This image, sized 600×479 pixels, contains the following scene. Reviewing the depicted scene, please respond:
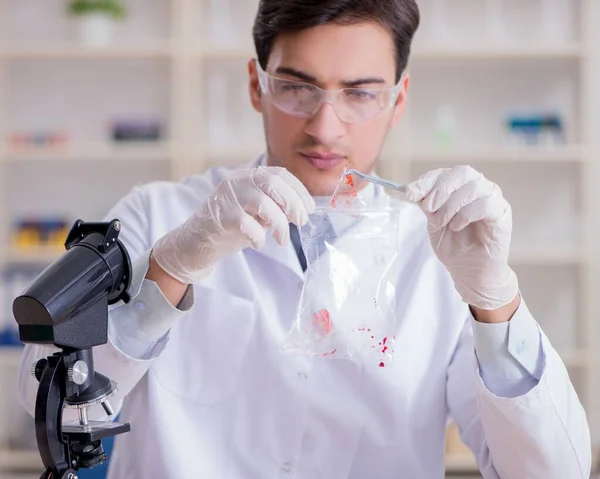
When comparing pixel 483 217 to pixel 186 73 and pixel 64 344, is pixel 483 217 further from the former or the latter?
pixel 186 73

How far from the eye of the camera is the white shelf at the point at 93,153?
371 centimetres

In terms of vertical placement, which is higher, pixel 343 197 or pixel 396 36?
pixel 396 36

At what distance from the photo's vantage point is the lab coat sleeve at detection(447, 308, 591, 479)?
4.10 feet

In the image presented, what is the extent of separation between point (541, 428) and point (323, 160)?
1.84 ft

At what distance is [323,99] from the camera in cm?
142

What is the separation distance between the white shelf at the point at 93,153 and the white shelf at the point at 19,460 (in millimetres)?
1324

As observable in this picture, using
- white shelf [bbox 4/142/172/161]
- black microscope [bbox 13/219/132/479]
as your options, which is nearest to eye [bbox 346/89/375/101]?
black microscope [bbox 13/219/132/479]

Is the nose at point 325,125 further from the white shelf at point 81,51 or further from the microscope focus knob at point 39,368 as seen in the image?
the white shelf at point 81,51

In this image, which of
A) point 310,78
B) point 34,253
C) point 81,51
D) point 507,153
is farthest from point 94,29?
point 310,78

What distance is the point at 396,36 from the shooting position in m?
1.53

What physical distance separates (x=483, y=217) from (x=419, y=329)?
1.36 ft

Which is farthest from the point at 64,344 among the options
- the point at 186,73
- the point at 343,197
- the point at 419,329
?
the point at 186,73

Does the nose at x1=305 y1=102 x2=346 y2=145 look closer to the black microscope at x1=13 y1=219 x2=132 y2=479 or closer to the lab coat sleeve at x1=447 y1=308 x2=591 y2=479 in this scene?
the lab coat sleeve at x1=447 y1=308 x2=591 y2=479

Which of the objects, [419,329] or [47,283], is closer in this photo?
[47,283]
